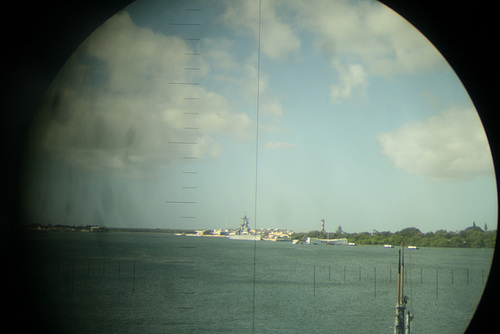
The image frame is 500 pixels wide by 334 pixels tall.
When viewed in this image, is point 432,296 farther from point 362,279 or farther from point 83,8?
point 83,8

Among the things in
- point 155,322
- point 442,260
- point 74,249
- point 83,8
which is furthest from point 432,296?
point 83,8

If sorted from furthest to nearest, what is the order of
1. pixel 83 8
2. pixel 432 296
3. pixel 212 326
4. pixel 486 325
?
pixel 432 296 < pixel 212 326 < pixel 83 8 < pixel 486 325

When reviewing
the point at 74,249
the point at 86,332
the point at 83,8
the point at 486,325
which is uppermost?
the point at 83,8

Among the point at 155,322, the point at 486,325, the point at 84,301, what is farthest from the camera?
the point at 84,301

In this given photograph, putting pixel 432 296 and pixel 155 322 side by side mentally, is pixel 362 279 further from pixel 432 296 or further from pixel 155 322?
pixel 155 322

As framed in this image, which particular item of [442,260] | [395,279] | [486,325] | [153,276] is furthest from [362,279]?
[486,325]

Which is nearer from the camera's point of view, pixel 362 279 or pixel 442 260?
pixel 362 279

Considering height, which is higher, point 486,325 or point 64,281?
point 486,325
